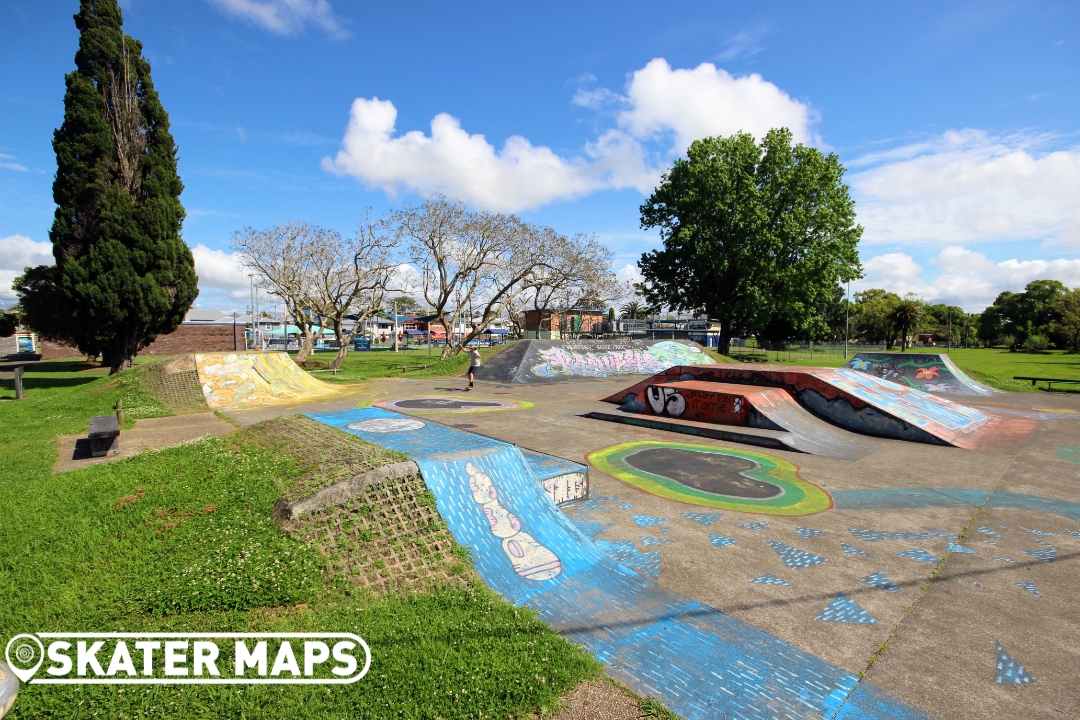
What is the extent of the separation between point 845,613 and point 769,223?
30.8 meters

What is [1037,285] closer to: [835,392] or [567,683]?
[835,392]

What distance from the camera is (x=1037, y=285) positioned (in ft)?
244

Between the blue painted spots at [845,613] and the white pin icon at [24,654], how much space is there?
4.97 meters

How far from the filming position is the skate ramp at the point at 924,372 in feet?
60.5

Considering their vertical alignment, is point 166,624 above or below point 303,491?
below

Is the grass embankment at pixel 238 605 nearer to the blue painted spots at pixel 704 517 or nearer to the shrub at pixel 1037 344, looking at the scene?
the blue painted spots at pixel 704 517

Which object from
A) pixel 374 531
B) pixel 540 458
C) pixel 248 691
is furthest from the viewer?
pixel 540 458

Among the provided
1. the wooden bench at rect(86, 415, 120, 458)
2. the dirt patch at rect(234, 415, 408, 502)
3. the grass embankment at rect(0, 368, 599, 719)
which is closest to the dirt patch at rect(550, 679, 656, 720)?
the grass embankment at rect(0, 368, 599, 719)

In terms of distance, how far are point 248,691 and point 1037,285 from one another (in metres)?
106

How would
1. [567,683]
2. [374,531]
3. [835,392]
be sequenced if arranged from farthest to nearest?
[835,392] → [374,531] → [567,683]

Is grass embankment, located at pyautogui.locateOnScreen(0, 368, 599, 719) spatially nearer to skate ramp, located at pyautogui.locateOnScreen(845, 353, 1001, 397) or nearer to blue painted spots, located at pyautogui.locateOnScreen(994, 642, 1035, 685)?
blue painted spots, located at pyautogui.locateOnScreen(994, 642, 1035, 685)

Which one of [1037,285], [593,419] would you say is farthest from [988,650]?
[1037,285]

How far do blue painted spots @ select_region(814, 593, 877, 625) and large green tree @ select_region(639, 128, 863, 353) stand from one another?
28644mm

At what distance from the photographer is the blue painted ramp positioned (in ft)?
9.31
